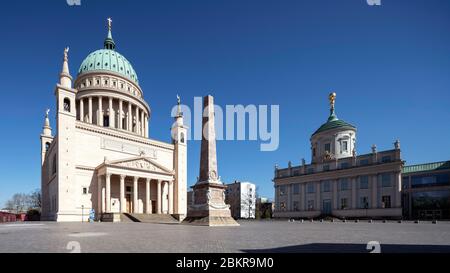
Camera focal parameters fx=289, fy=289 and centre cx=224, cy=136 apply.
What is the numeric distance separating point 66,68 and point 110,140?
1457 cm

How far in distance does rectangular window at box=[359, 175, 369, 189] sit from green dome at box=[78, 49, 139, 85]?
60.9m

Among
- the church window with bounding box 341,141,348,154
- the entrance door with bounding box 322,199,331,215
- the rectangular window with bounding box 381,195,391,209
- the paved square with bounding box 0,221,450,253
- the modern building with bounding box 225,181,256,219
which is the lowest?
the modern building with bounding box 225,181,256,219

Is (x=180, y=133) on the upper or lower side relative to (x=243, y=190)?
upper

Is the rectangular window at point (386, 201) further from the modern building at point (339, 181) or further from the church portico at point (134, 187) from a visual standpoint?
the church portico at point (134, 187)

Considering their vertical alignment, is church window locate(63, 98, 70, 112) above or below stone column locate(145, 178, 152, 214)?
above

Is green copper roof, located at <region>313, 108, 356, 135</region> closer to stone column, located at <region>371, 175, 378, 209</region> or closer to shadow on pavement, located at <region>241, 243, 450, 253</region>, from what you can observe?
stone column, located at <region>371, 175, 378, 209</region>

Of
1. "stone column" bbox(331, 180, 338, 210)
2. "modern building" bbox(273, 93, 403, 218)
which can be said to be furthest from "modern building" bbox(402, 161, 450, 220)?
"stone column" bbox(331, 180, 338, 210)

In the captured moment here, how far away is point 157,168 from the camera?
5709 centimetres

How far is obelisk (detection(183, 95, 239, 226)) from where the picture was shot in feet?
81.8

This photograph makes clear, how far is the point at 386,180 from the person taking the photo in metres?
55.5

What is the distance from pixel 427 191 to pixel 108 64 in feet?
257

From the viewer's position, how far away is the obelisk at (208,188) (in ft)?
81.8
